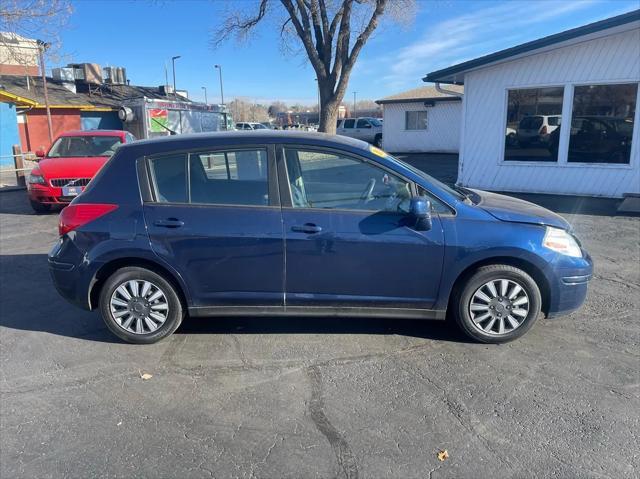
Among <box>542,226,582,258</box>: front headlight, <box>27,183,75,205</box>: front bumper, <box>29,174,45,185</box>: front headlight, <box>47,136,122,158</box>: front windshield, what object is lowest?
<box>27,183,75,205</box>: front bumper

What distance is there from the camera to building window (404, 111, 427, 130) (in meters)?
26.4

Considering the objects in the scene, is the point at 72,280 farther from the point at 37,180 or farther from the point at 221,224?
the point at 37,180

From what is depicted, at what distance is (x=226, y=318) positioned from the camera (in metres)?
4.62

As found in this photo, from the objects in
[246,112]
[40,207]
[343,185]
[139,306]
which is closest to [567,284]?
[343,185]

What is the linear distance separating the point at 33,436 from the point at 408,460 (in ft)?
7.43

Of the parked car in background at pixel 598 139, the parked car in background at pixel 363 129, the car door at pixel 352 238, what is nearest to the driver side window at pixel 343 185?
the car door at pixel 352 238

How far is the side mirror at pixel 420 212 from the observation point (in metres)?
3.64

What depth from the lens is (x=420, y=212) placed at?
3637 mm

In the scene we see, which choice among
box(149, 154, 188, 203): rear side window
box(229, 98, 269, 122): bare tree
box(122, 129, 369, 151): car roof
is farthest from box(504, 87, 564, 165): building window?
box(229, 98, 269, 122): bare tree

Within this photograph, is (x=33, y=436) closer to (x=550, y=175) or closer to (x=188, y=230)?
(x=188, y=230)

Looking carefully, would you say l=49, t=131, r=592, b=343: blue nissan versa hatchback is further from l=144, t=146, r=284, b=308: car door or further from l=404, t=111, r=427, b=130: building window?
l=404, t=111, r=427, b=130: building window

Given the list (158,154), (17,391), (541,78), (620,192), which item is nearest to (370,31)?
(541,78)

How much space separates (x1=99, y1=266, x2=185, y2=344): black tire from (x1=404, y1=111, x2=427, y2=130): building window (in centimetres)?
2437

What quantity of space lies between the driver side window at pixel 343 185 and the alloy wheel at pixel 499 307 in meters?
0.96
